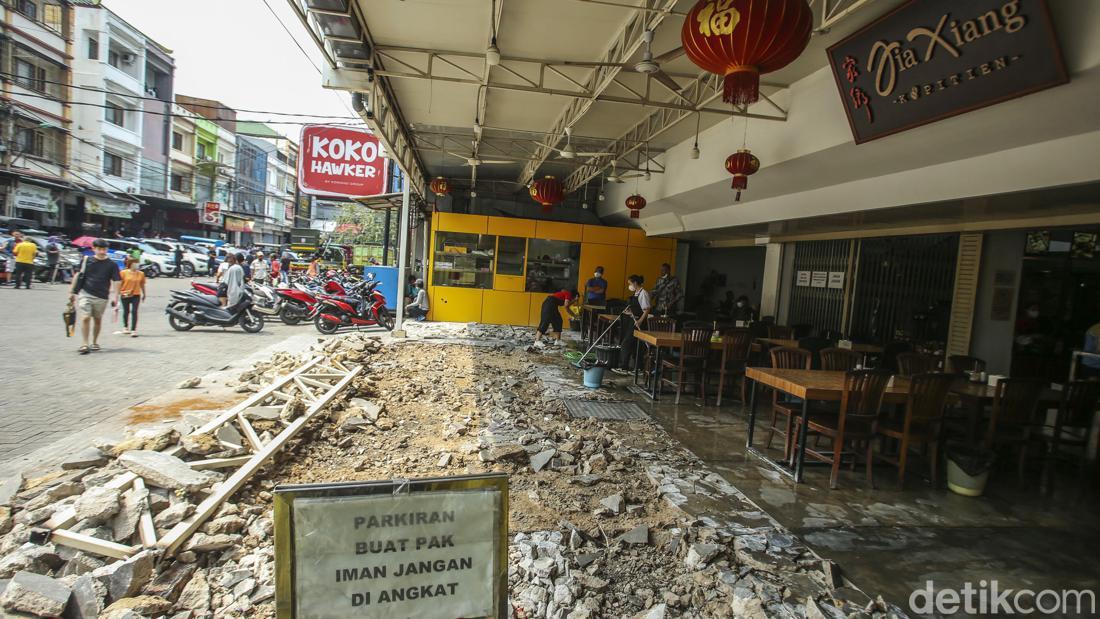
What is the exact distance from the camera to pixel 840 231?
30.0 ft

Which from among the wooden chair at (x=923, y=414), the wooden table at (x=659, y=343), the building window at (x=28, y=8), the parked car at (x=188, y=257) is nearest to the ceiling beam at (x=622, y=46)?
the wooden table at (x=659, y=343)

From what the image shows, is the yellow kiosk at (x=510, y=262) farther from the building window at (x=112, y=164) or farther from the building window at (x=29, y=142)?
the building window at (x=112, y=164)

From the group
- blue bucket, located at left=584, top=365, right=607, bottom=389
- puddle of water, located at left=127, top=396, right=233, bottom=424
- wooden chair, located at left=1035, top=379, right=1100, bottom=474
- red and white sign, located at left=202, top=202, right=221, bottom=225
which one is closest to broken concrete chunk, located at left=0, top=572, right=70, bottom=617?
puddle of water, located at left=127, top=396, right=233, bottom=424

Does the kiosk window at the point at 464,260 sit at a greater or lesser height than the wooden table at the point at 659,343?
greater

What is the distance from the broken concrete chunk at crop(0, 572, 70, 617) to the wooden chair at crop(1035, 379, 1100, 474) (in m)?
6.57

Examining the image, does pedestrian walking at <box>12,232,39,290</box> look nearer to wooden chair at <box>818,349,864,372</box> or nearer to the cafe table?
the cafe table

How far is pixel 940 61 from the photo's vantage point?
12.6ft

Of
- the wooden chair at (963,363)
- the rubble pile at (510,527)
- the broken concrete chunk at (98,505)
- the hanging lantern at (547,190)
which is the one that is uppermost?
the hanging lantern at (547,190)

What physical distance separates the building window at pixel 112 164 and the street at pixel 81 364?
13111 millimetres

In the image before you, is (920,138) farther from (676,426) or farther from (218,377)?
(218,377)

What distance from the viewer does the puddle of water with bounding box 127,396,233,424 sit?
16.1ft

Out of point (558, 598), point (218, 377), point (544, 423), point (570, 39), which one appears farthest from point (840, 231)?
point (218, 377)

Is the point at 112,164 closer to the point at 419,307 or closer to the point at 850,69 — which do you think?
the point at 419,307

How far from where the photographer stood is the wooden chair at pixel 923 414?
13.5 feet
